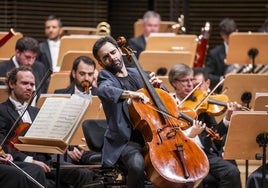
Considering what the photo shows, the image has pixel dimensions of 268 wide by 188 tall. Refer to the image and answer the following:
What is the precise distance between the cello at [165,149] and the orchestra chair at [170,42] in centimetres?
305

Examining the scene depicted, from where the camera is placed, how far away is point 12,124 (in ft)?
20.9

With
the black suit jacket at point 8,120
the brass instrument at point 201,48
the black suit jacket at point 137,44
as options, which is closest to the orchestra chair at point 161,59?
the brass instrument at point 201,48

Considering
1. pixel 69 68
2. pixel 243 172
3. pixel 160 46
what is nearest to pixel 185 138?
pixel 243 172

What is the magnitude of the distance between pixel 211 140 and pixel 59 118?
4.37 ft

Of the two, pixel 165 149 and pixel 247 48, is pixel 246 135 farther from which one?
pixel 247 48

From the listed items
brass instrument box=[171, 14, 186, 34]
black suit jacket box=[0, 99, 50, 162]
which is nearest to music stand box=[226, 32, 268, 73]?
brass instrument box=[171, 14, 186, 34]

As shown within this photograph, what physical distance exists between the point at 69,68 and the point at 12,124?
178cm

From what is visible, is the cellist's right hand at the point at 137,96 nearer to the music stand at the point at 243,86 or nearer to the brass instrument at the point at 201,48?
the music stand at the point at 243,86

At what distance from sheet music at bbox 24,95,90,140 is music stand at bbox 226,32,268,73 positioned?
2965mm

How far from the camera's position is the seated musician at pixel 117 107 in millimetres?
5848

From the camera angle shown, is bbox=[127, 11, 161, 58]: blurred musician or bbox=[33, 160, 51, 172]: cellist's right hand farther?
bbox=[127, 11, 161, 58]: blurred musician

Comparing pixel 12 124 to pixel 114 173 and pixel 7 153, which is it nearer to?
pixel 7 153

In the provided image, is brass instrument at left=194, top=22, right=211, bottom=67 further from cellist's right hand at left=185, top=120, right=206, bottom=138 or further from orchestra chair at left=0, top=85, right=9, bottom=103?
cellist's right hand at left=185, top=120, right=206, bottom=138

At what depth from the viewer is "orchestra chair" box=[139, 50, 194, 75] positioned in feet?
27.1
